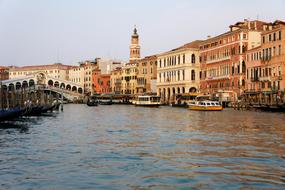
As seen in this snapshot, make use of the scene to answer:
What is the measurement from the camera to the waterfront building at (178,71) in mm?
54906

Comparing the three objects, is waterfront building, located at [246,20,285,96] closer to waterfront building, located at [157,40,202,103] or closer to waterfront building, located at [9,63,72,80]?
waterfront building, located at [157,40,202,103]

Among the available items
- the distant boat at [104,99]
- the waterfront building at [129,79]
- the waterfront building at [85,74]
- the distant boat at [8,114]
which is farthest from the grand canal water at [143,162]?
the waterfront building at [85,74]

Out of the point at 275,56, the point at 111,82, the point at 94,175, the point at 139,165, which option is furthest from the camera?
the point at 111,82

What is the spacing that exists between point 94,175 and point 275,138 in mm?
7381

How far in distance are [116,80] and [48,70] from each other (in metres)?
25.3

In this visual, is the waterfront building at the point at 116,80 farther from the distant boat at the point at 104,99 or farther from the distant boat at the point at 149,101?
the distant boat at the point at 149,101

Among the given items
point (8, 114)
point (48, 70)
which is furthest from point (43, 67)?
point (8, 114)

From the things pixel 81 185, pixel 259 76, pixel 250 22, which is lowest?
pixel 81 185

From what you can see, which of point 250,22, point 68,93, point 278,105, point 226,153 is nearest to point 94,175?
point 226,153

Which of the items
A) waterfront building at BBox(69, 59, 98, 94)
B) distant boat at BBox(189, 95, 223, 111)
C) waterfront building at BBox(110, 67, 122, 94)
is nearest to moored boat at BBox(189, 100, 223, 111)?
distant boat at BBox(189, 95, 223, 111)

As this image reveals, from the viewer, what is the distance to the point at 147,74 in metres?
69.1

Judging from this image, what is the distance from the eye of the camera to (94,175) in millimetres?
8172

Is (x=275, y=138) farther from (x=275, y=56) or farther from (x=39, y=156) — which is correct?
(x=275, y=56)

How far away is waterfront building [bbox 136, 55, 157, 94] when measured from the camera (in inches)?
2628
